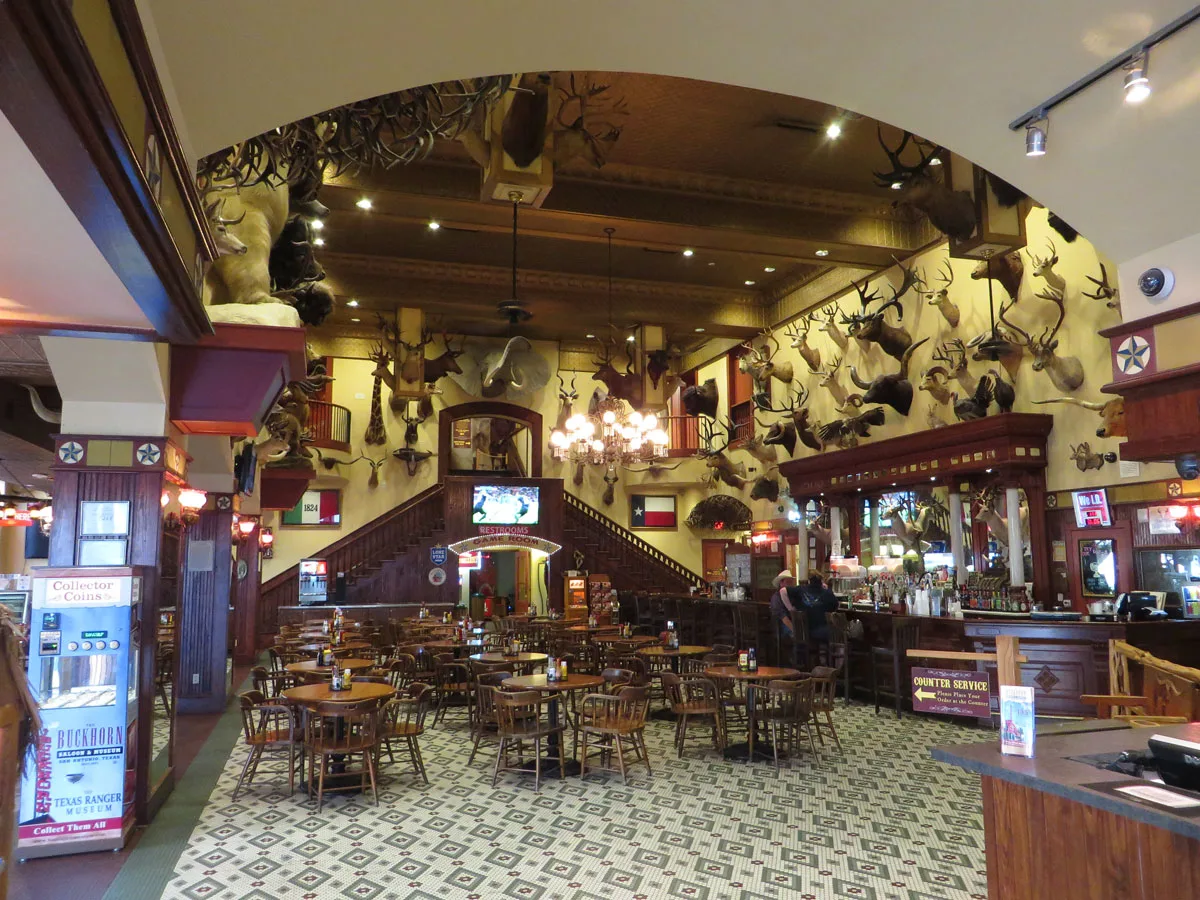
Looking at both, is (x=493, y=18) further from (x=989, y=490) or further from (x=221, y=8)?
(x=989, y=490)

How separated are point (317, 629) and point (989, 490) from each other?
402 inches

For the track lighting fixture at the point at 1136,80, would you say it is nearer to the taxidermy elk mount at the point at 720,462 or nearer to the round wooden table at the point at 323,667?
the round wooden table at the point at 323,667

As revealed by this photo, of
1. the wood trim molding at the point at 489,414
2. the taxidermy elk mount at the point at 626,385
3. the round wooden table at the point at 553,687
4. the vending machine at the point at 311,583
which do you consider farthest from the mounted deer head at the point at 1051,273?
A: the vending machine at the point at 311,583

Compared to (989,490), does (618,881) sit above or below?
below

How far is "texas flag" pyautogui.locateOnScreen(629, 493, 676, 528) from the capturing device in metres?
21.3

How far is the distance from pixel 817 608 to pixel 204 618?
765 cm

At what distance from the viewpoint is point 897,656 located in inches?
375

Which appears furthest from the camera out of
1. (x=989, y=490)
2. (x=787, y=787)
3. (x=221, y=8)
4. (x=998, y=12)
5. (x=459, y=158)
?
(x=989, y=490)

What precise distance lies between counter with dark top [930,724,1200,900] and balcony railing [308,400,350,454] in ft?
52.7

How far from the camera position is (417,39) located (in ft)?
10.8

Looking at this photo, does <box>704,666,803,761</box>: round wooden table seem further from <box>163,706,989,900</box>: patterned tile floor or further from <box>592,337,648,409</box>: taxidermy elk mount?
<box>592,337,648,409</box>: taxidermy elk mount

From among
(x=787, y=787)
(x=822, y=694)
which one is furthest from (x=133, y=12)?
(x=822, y=694)

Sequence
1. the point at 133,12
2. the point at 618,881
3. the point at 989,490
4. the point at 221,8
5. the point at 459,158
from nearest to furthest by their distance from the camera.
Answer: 1. the point at 133,12
2. the point at 221,8
3. the point at 618,881
4. the point at 459,158
5. the point at 989,490

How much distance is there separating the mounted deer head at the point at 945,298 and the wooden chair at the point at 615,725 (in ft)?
26.5
